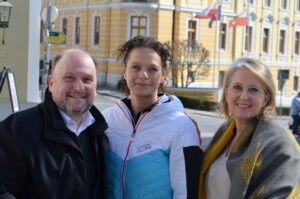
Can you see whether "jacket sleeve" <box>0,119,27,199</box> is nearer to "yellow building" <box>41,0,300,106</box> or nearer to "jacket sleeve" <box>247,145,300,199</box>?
"jacket sleeve" <box>247,145,300,199</box>

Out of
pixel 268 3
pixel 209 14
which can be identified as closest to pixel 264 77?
pixel 209 14

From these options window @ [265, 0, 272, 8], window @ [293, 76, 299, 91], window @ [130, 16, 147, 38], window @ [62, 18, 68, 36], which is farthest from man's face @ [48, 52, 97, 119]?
window @ [293, 76, 299, 91]

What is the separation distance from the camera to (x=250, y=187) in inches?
114

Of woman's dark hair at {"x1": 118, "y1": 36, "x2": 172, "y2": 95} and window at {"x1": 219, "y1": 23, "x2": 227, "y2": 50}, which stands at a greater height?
window at {"x1": 219, "y1": 23, "x2": 227, "y2": 50}

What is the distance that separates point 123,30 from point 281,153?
31.1m

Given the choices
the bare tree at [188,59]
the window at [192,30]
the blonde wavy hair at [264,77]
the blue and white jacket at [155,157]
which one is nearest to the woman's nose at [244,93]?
the blonde wavy hair at [264,77]

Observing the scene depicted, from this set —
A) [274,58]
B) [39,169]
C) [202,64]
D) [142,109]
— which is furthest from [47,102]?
[274,58]

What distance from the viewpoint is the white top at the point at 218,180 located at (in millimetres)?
3164

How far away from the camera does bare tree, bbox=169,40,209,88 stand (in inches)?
1238

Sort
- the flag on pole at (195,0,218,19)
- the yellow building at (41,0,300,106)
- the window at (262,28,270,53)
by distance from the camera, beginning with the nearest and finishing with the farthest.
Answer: the flag on pole at (195,0,218,19), the yellow building at (41,0,300,106), the window at (262,28,270,53)

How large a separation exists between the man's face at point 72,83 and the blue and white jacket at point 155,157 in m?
0.46

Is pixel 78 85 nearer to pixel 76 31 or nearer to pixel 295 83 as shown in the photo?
pixel 76 31

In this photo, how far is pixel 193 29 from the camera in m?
34.8

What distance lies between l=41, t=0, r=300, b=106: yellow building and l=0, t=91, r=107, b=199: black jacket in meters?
28.4
